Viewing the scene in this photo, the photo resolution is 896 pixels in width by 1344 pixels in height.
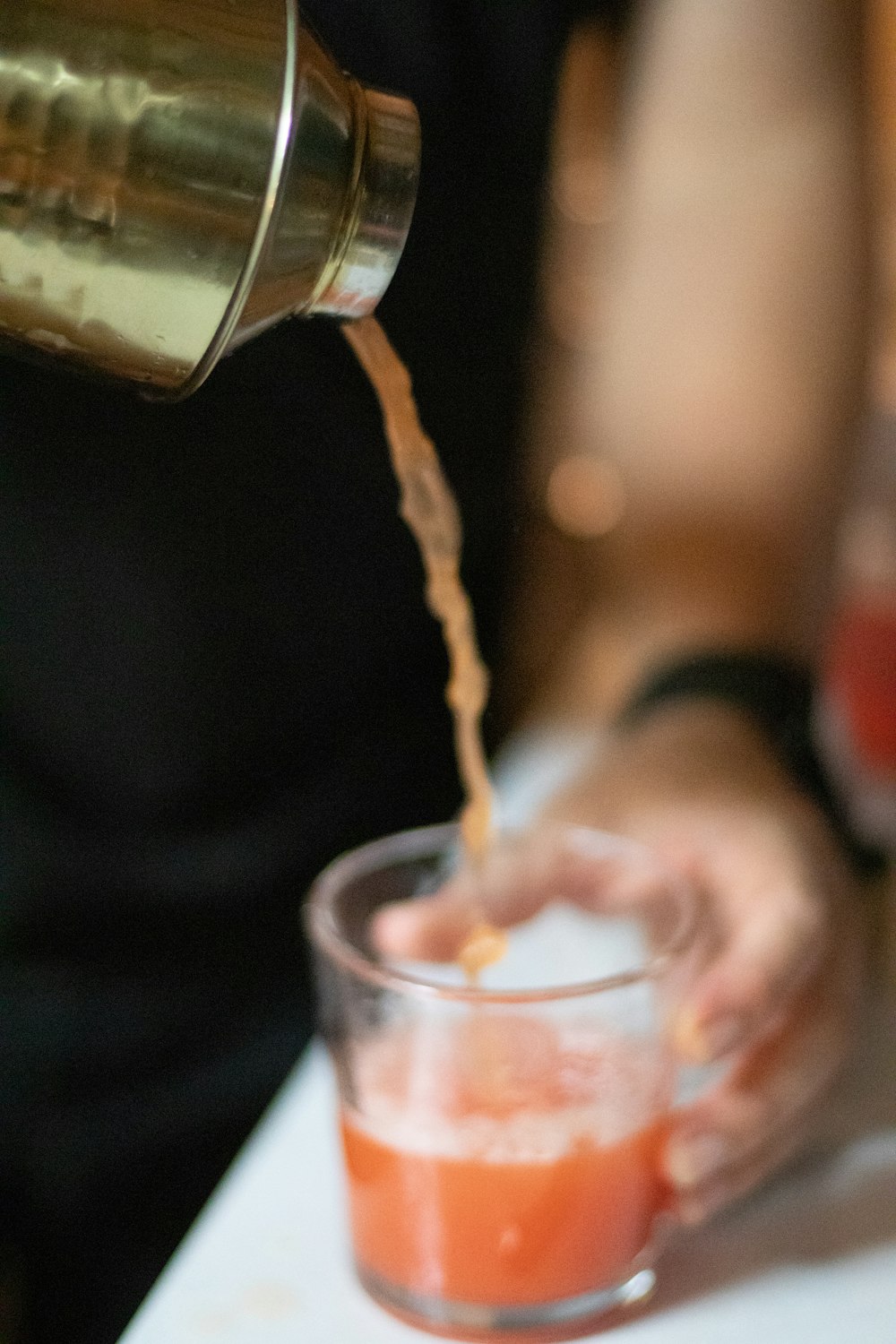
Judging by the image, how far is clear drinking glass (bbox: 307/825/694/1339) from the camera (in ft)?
1.50

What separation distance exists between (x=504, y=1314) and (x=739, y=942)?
0.59 feet

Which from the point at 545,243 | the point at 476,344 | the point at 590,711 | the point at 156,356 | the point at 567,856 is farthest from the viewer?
the point at 590,711

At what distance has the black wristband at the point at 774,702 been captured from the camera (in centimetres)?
77

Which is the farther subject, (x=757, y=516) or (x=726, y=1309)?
(x=757, y=516)

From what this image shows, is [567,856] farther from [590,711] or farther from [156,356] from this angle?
[590,711]

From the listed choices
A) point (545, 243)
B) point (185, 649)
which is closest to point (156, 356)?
point (185, 649)

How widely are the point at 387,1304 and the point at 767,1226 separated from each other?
0.16 metres

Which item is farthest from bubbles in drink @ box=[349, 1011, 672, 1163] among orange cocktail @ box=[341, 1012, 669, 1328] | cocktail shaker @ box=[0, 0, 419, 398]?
cocktail shaker @ box=[0, 0, 419, 398]

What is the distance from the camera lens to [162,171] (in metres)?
0.31

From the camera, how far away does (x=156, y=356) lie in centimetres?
34

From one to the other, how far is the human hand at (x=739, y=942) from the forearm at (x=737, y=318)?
1.09 ft

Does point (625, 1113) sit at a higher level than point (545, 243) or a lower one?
lower

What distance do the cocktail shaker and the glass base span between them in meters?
0.35

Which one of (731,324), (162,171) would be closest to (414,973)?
(162,171)
